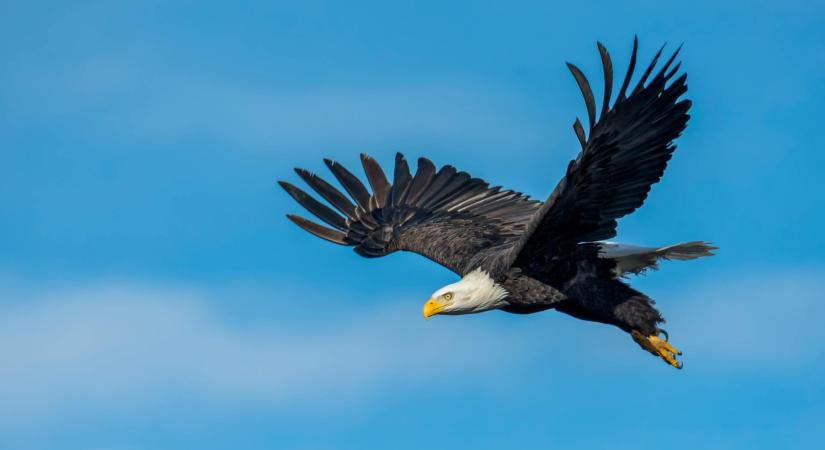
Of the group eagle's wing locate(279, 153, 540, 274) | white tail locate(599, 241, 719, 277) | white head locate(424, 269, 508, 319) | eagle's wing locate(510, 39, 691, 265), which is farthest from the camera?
eagle's wing locate(279, 153, 540, 274)

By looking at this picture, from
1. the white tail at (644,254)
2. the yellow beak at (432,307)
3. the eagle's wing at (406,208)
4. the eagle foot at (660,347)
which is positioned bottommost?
the eagle foot at (660,347)

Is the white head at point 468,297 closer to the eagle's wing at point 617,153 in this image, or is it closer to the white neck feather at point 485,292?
the white neck feather at point 485,292

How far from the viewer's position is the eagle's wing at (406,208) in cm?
1389

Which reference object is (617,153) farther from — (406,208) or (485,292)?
(406,208)

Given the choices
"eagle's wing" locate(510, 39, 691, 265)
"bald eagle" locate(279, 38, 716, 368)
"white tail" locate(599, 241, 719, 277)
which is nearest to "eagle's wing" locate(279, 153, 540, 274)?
"bald eagle" locate(279, 38, 716, 368)

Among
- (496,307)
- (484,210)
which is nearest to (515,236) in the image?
(484,210)

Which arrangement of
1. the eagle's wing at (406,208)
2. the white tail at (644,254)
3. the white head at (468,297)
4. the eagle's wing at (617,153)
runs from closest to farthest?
1. the eagle's wing at (617,153)
2. the white head at (468,297)
3. the white tail at (644,254)
4. the eagle's wing at (406,208)

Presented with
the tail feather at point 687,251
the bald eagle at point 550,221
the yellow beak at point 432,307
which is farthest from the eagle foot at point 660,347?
the yellow beak at point 432,307

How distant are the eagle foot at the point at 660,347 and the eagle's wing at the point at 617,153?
50.5 inches

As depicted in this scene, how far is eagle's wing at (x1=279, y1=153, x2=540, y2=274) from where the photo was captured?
1389 cm

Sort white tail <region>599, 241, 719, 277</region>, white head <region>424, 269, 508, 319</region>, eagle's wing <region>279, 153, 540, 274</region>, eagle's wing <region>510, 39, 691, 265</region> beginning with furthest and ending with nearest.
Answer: eagle's wing <region>279, 153, 540, 274</region>, white tail <region>599, 241, 719, 277</region>, white head <region>424, 269, 508, 319</region>, eagle's wing <region>510, 39, 691, 265</region>

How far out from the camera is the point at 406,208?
14.6 meters

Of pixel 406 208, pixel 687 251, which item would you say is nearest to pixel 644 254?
pixel 687 251

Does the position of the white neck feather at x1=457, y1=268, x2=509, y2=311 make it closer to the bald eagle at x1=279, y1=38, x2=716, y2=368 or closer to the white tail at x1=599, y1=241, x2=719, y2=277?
the bald eagle at x1=279, y1=38, x2=716, y2=368
